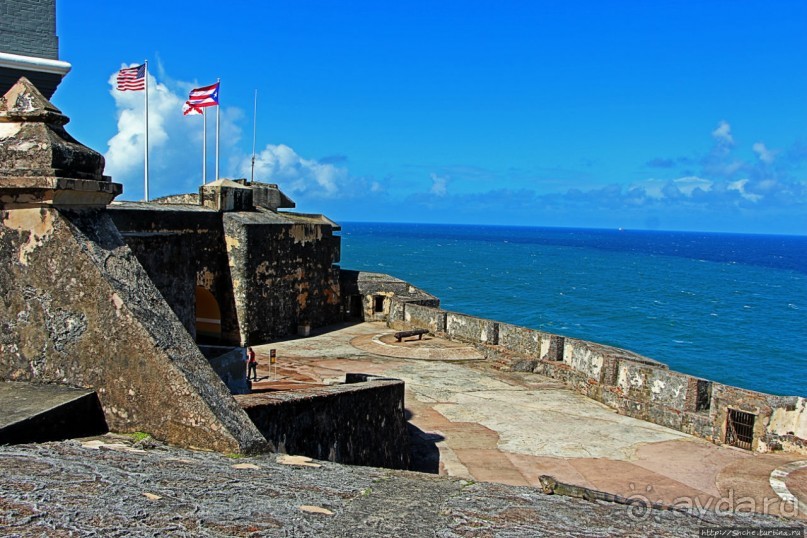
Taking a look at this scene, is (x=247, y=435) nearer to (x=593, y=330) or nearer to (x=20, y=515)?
(x=20, y=515)

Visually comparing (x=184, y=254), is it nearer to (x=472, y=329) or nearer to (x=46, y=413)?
(x=46, y=413)

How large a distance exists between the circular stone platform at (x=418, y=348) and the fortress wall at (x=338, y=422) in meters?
8.63

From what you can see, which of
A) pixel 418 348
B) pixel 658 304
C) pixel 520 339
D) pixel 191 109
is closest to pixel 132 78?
pixel 191 109

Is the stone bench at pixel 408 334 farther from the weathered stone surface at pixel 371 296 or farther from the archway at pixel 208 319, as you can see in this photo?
the archway at pixel 208 319

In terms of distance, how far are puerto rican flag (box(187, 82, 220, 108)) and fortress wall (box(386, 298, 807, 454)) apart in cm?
1342

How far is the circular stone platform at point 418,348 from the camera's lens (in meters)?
18.5

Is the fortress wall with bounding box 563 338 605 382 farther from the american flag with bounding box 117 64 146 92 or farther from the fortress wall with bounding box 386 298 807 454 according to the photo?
the american flag with bounding box 117 64 146 92

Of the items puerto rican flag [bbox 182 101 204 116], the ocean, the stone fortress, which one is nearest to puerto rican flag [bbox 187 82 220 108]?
puerto rican flag [bbox 182 101 204 116]

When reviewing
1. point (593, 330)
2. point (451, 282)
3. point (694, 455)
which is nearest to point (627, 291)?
point (451, 282)

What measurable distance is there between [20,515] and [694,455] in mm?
11090

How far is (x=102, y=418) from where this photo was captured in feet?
16.2

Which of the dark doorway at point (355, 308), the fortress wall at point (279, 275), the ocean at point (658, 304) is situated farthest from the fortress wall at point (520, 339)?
the ocean at point (658, 304)

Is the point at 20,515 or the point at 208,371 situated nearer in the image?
the point at 20,515

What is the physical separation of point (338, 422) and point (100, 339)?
2.91 m
